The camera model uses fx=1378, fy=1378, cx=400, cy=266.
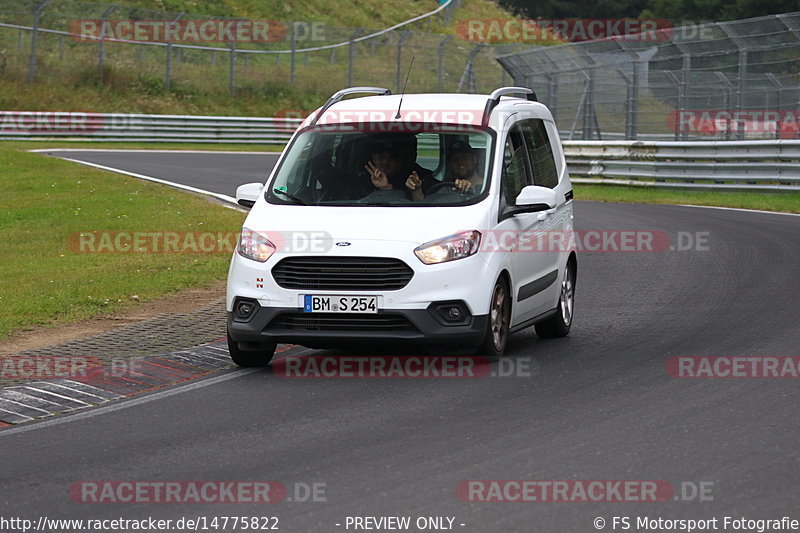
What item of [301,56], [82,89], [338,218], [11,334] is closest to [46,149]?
[82,89]

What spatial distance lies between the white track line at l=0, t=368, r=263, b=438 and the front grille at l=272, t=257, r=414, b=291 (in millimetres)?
854

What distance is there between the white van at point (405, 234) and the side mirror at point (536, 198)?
0.03ft

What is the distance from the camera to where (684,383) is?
8.87 m

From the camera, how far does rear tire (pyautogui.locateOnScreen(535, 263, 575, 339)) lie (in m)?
11.0

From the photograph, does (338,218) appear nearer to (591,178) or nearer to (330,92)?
(591,178)

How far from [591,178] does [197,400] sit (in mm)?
22090

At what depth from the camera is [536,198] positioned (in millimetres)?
9898

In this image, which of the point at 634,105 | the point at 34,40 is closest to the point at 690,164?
the point at 634,105

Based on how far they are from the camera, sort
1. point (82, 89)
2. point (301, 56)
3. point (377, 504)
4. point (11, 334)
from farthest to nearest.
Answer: point (301, 56) → point (82, 89) → point (11, 334) → point (377, 504)

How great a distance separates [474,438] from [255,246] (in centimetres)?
280

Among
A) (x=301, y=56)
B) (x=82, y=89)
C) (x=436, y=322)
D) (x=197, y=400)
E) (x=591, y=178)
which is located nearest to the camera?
(x=197, y=400)

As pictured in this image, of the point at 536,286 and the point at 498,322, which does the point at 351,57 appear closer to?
the point at 536,286
